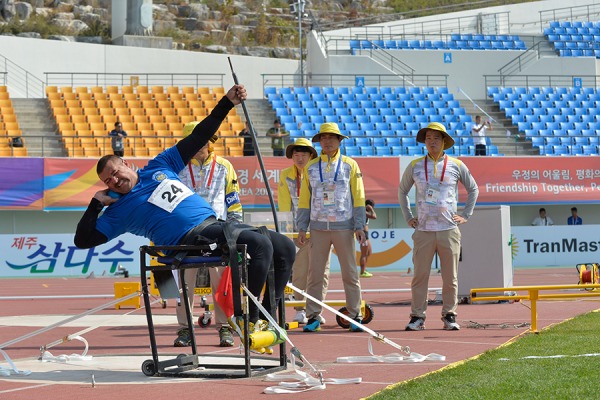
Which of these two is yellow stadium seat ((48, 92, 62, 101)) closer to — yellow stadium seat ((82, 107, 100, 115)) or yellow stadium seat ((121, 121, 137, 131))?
yellow stadium seat ((82, 107, 100, 115))

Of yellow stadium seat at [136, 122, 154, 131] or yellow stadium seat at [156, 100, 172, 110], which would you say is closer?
yellow stadium seat at [136, 122, 154, 131]

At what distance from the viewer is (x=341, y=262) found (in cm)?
1144

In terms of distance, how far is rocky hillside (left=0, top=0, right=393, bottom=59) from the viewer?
50656 millimetres

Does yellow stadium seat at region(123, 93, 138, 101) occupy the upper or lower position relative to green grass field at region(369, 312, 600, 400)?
upper

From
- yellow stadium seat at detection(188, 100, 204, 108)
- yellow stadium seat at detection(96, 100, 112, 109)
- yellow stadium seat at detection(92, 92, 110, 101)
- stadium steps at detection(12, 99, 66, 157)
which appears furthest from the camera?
yellow stadium seat at detection(188, 100, 204, 108)

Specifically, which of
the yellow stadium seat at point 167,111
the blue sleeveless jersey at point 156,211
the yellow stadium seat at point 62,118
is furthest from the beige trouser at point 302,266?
the yellow stadium seat at point 167,111

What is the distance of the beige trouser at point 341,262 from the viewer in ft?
37.4

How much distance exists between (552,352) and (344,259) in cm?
343

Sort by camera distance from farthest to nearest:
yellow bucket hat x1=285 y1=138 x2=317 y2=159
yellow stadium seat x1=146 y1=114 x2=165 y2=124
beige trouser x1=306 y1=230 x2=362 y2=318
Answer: yellow stadium seat x1=146 y1=114 x2=165 y2=124
yellow bucket hat x1=285 y1=138 x2=317 y2=159
beige trouser x1=306 y1=230 x2=362 y2=318

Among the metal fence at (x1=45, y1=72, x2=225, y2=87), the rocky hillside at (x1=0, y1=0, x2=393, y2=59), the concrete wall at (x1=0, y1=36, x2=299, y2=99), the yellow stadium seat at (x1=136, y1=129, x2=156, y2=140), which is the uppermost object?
the rocky hillside at (x1=0, y1=0, x2=393, y2=59)

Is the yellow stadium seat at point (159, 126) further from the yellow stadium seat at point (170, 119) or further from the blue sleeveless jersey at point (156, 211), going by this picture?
the blue sleeveless jersey at point (156, 211)

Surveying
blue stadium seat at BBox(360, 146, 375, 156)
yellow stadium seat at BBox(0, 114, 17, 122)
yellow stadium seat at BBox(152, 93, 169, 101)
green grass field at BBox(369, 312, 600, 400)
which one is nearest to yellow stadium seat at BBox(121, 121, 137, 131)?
yellow stadium seat at BBox(152, 93, 169, 101)

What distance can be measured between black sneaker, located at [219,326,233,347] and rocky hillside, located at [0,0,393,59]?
38.6 meters

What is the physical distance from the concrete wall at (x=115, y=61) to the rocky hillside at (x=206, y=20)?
9674 millimetres
